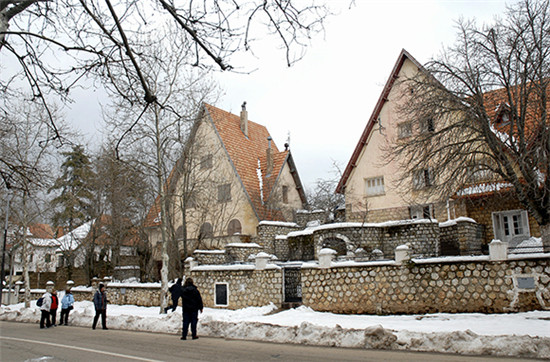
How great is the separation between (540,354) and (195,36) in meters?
7.82

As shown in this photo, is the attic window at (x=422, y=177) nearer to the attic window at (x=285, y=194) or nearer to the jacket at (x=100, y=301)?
the jacket at (x=100, y=301)

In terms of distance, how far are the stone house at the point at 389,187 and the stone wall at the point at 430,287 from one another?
29.1 feet

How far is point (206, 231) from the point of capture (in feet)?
96.4

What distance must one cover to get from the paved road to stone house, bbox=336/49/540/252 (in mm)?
14867

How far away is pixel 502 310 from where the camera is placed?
12.8 metres

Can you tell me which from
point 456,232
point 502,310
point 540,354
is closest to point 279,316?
point 502,310

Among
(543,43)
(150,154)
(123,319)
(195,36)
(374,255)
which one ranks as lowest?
(123,319)

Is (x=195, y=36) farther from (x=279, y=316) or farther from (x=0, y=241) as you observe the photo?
(x=0, y=241)

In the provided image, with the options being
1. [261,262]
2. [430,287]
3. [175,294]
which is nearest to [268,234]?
[261,262]

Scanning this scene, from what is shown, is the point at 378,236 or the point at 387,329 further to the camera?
the point at 378,236

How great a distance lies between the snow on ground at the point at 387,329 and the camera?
8.53 m

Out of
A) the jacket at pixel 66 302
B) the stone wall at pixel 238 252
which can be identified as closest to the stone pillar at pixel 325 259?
the stone wall at pixel 238 252

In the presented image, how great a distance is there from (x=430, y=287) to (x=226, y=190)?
63.1 feet

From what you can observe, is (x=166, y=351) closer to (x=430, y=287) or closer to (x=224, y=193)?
(x=430, y=287)
